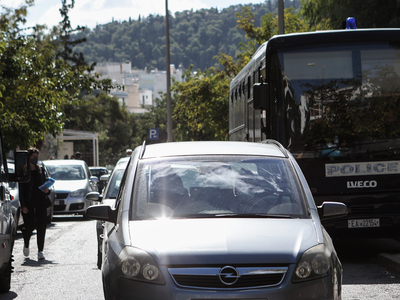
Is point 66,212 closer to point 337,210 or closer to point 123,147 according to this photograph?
point 337,210

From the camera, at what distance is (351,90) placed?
30.6 feet

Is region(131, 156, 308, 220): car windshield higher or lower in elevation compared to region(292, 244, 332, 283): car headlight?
higher

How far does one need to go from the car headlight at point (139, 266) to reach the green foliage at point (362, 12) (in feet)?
41.6

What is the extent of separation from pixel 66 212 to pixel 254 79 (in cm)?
1027

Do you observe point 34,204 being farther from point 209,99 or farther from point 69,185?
point 209,99

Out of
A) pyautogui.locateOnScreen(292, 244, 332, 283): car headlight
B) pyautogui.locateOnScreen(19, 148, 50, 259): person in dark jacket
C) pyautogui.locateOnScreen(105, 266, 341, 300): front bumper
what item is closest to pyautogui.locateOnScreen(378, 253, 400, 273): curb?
pyautogui.locateOnScreen(292, 244, 332, 283): car headlight

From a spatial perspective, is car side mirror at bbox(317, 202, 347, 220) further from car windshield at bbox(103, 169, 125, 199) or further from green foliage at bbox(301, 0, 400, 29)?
green foliage at bbox(301, 0, 400, 29)

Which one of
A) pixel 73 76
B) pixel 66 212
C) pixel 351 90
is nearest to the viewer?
pixel 351 90

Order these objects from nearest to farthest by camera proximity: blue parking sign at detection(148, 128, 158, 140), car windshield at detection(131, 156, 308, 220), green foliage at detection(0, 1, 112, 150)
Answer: car windshield at detection(131, 156, 308, 220) < green foliage at detection(0, 1, 112, 150) < blue parking sign at detection(148, 128, 158, 140)

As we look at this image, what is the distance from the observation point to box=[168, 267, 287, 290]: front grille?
4.30 metres

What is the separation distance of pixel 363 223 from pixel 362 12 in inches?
347

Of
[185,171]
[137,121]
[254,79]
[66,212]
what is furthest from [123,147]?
[185,171]

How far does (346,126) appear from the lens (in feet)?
30.5

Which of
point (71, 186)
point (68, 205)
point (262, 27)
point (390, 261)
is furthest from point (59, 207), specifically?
point (262, 27)
